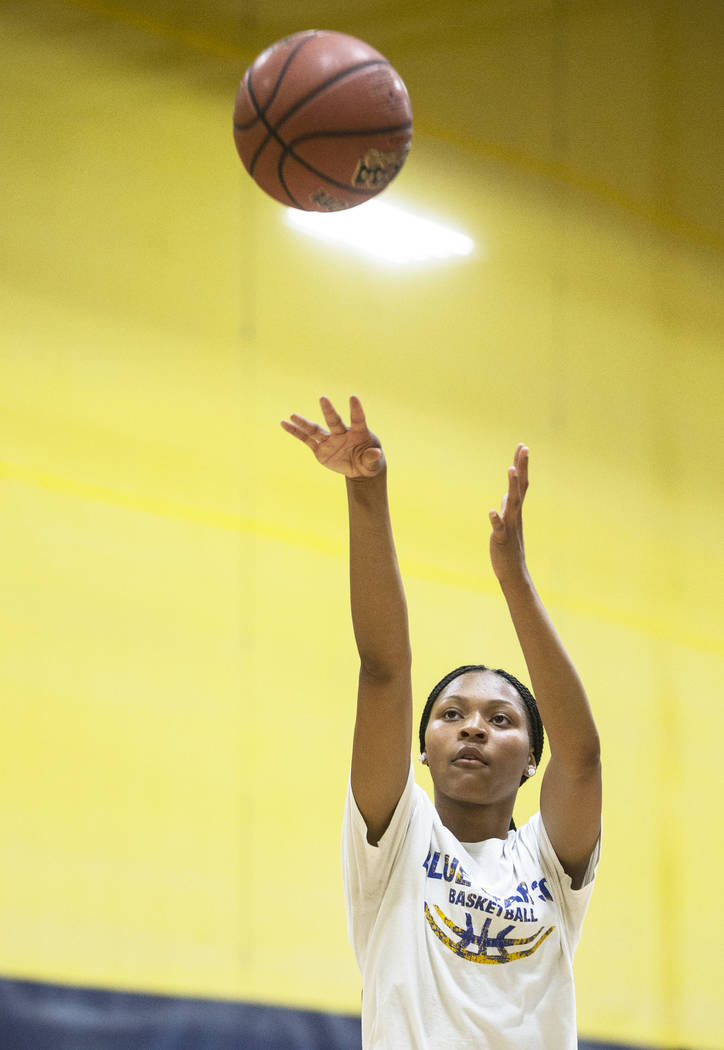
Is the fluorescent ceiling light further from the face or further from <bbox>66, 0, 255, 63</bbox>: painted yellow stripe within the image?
the face

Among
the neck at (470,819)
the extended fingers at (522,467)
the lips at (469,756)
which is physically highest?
the extended fingers at (522,467)

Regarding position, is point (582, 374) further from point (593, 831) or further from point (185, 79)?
point (593, 831)

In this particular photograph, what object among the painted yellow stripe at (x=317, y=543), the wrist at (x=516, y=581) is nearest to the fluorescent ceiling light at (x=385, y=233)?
the painted yellow stripe at (x=317, y=543)

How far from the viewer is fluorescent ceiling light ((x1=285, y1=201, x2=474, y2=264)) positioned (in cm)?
511

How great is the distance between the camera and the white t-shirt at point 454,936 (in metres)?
2.50

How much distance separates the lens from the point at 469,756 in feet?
9.18

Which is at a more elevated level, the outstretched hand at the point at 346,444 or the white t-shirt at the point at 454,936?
the outstretched hand at the point at 346,444

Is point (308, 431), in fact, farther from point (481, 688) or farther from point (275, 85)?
point (275, 85)

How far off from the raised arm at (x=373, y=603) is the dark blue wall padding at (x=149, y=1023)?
1.83 metres

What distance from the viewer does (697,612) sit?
577 cm

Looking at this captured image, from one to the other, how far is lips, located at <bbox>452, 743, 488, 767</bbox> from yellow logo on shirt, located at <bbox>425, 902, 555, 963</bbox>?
1.03 ft

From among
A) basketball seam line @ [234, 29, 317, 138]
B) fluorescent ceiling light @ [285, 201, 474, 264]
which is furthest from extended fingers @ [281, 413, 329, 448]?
fluorescent ceiling light @ [285, 201, 474, 264]

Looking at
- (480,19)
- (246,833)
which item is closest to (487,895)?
(246,833)

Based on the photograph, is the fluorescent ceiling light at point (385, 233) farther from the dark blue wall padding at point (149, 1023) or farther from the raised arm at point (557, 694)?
the dark blue wall padding at point (149, 1023)
